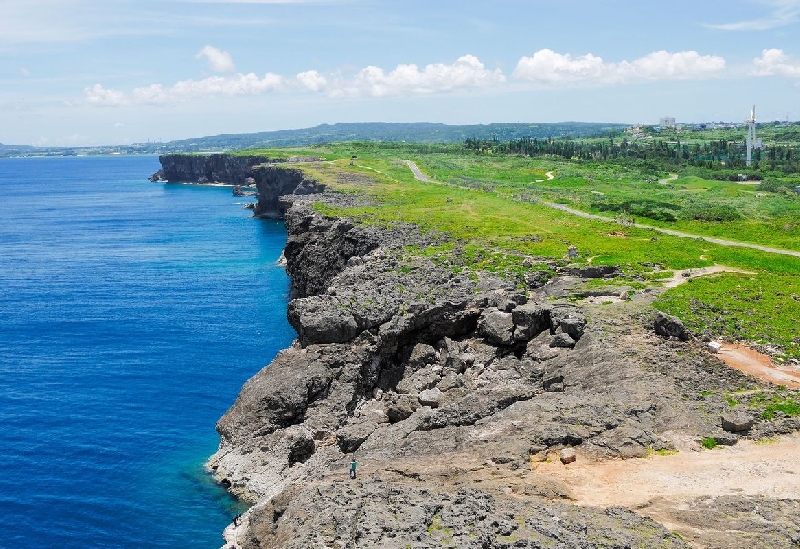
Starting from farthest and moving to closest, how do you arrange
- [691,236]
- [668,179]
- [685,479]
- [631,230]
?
1. [668,179]
2. [631,230]
3. [691,236]
4. [685,479]

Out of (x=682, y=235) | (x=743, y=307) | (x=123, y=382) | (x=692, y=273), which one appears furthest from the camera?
(x=682, y=235)

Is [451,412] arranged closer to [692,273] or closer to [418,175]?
[692,273]

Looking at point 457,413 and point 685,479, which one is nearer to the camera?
point 685,479

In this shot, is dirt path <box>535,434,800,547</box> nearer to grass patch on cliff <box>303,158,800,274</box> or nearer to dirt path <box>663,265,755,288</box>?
dirt path <box>663,265,755,288</box>

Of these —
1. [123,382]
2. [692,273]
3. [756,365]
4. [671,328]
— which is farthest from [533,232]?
[123,382]

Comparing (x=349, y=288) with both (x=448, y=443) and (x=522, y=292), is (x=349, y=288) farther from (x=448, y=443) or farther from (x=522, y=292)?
(x=448, y=443)

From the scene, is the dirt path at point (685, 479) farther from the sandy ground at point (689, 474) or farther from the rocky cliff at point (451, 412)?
the rocky cliff at point (451, 412)

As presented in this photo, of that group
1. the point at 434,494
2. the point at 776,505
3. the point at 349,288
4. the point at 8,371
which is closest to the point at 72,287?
the point at 8,371
